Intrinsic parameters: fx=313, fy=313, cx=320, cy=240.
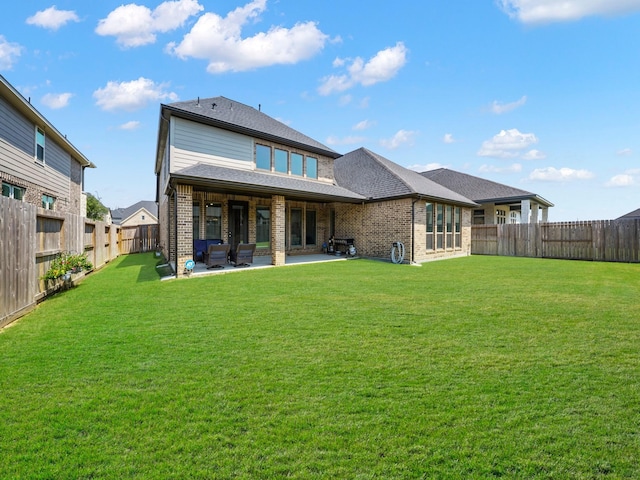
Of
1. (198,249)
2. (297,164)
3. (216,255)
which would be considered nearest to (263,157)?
(297,164)

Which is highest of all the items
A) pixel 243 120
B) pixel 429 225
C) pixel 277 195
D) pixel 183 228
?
pixel 243 120

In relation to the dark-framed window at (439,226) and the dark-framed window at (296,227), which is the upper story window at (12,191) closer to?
the dark-framed window at (296,227)

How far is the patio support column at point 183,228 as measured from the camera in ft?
32.1

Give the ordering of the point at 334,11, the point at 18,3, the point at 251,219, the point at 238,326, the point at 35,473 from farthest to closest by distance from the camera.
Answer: the point at 251,219 → the point at 334,11 → the point at 18,3 → the point at 238,326 → the point at 35,473

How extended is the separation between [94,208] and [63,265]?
36351 millimetres

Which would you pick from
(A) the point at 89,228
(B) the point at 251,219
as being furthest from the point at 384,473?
(B) the point at 251,219

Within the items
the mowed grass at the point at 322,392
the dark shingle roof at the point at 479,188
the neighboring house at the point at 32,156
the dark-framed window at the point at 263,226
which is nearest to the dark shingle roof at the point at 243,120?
the dark-framed window at the point at 263,226

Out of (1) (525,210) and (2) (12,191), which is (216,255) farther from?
(1) (525,210)

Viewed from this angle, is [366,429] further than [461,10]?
No

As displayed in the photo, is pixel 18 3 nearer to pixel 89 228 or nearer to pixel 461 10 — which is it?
pixel 89 228

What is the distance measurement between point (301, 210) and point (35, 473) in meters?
14.9

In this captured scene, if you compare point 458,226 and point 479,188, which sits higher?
point 479,188

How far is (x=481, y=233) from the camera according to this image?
787 inches

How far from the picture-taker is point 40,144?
12195mm
